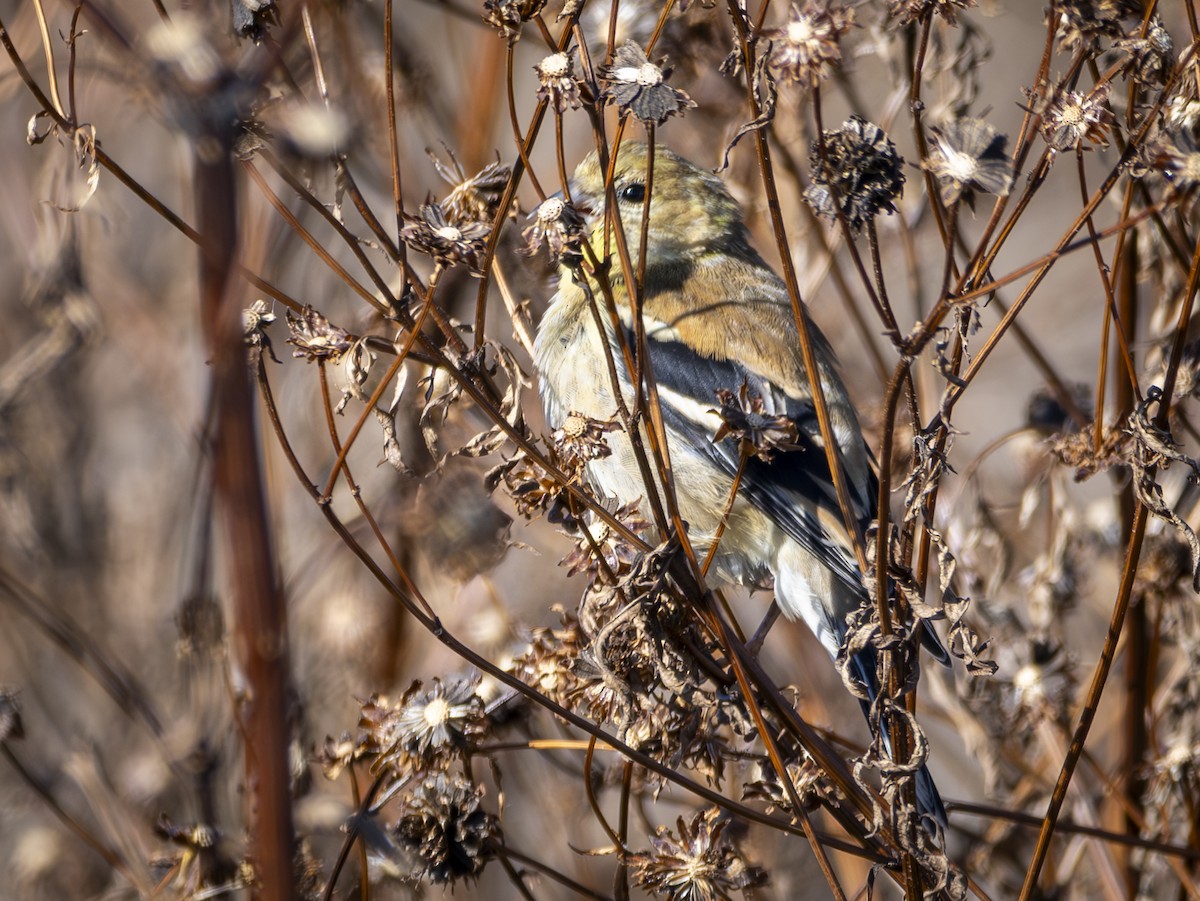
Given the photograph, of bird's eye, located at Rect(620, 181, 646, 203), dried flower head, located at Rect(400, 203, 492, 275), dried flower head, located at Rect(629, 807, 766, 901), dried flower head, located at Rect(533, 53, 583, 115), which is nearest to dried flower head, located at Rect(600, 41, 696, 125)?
dried flower head, located at Rect(533, 53, 583, 115)

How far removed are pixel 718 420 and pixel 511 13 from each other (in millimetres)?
1489

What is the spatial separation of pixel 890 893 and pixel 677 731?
135 inches

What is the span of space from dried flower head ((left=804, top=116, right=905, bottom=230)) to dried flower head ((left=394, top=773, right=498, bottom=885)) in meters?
1.31

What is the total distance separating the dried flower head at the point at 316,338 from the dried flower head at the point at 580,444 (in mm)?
422

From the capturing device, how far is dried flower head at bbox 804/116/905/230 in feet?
6.11

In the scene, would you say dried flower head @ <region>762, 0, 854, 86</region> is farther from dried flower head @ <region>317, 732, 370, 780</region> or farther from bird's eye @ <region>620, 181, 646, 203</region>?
bird's eye @ <region>620, 181, 646, 203</region>

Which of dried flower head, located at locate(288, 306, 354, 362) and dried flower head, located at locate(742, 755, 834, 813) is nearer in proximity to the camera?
dried flower head, located at locate(288, 306, 354, 362)

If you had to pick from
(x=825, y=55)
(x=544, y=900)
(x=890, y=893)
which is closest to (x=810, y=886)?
(x=890, y=893)

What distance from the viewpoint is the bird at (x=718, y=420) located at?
3.18 meters

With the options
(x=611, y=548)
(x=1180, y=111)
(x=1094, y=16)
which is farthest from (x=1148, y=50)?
(x=611, y=548)

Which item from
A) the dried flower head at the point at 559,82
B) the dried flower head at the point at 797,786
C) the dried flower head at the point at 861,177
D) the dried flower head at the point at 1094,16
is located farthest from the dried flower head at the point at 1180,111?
the dried flower head at the point at 797,786

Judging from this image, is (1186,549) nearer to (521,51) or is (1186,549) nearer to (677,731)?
(677,731)

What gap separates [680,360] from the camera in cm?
339

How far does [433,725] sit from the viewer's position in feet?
7.24
